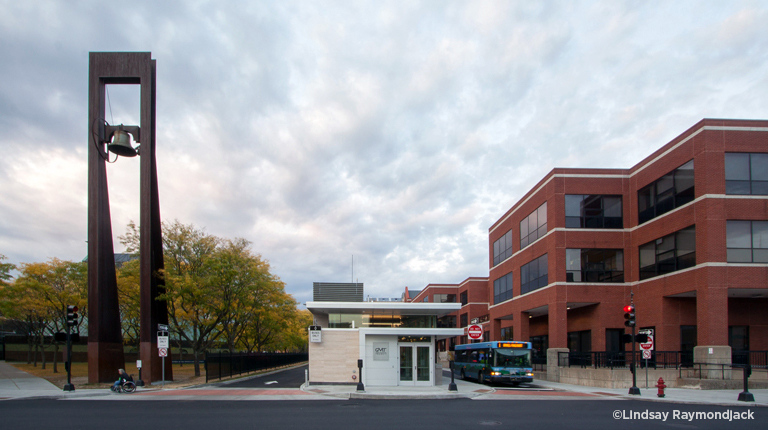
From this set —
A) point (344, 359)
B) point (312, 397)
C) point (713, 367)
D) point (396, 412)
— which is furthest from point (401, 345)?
point (713, 367)

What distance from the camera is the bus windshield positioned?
29609 millimetres

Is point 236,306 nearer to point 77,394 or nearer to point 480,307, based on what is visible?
point 77,394

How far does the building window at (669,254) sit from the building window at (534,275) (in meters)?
6.81

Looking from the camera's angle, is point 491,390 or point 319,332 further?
point 319,332

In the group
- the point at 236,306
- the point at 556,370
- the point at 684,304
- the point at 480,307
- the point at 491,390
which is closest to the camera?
the point at 491,390

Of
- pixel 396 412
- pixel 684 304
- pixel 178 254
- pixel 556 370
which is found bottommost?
pixel 556 370

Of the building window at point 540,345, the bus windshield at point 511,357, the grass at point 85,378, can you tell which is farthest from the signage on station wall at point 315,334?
the building window at point 540,345

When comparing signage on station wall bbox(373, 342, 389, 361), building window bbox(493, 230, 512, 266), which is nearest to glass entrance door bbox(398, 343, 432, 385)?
signage on station wall bbox(373, 342, 389, 361)

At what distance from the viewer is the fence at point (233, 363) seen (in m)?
33.0

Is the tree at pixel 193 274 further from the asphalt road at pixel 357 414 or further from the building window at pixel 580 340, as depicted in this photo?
the building window at pixel 580 340

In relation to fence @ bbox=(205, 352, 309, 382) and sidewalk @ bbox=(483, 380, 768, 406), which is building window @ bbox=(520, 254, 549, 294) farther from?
fence @ bbox=(205, 352, 309, 382)

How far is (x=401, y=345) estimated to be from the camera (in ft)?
92.7

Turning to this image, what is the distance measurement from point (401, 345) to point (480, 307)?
4421 centimetres

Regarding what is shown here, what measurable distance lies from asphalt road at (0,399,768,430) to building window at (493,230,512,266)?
28970mm
